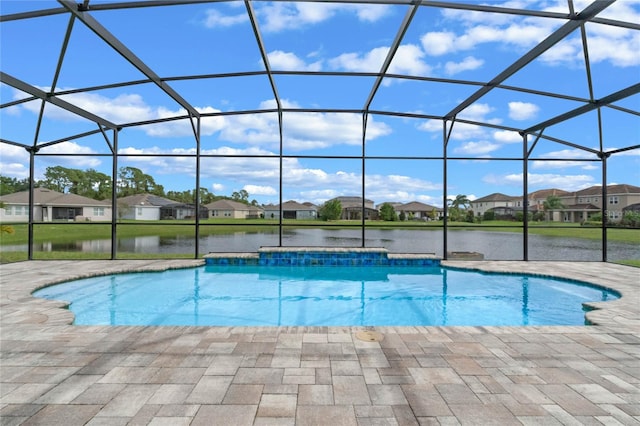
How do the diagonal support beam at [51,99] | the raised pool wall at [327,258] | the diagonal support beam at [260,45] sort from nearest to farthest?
the diagonal support beam at [260,45] → the diagonal support beam at [51,99] → the raised pool wall at [327,258]

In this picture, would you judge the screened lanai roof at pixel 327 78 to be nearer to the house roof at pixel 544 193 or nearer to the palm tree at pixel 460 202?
the house roof at pixel 544 193

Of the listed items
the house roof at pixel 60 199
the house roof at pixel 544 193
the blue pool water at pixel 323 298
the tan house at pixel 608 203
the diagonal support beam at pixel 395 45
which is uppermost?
the diagonal support beam at pixel 395 45

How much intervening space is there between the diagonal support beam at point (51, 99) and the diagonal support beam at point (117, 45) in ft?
6.21

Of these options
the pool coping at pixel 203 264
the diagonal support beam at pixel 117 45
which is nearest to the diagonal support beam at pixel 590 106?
the pool coping at pixel 203 264

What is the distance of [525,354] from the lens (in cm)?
289

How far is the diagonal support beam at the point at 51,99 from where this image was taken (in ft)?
16.8

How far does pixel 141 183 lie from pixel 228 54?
28347mm

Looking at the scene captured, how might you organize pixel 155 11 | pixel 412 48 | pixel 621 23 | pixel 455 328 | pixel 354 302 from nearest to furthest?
pixel 455 328, pixel 621 23, pixel 155 11, pixel 412 48, pixel 354 302

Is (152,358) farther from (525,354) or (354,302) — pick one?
(354,302)

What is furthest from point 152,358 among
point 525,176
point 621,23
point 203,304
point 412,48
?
point 525,176

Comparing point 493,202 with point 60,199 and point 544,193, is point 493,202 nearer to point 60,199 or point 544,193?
point 544,193

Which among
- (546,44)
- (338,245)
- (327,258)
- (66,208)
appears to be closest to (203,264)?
(327,258)

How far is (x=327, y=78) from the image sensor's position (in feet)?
20.9

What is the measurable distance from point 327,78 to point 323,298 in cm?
416
